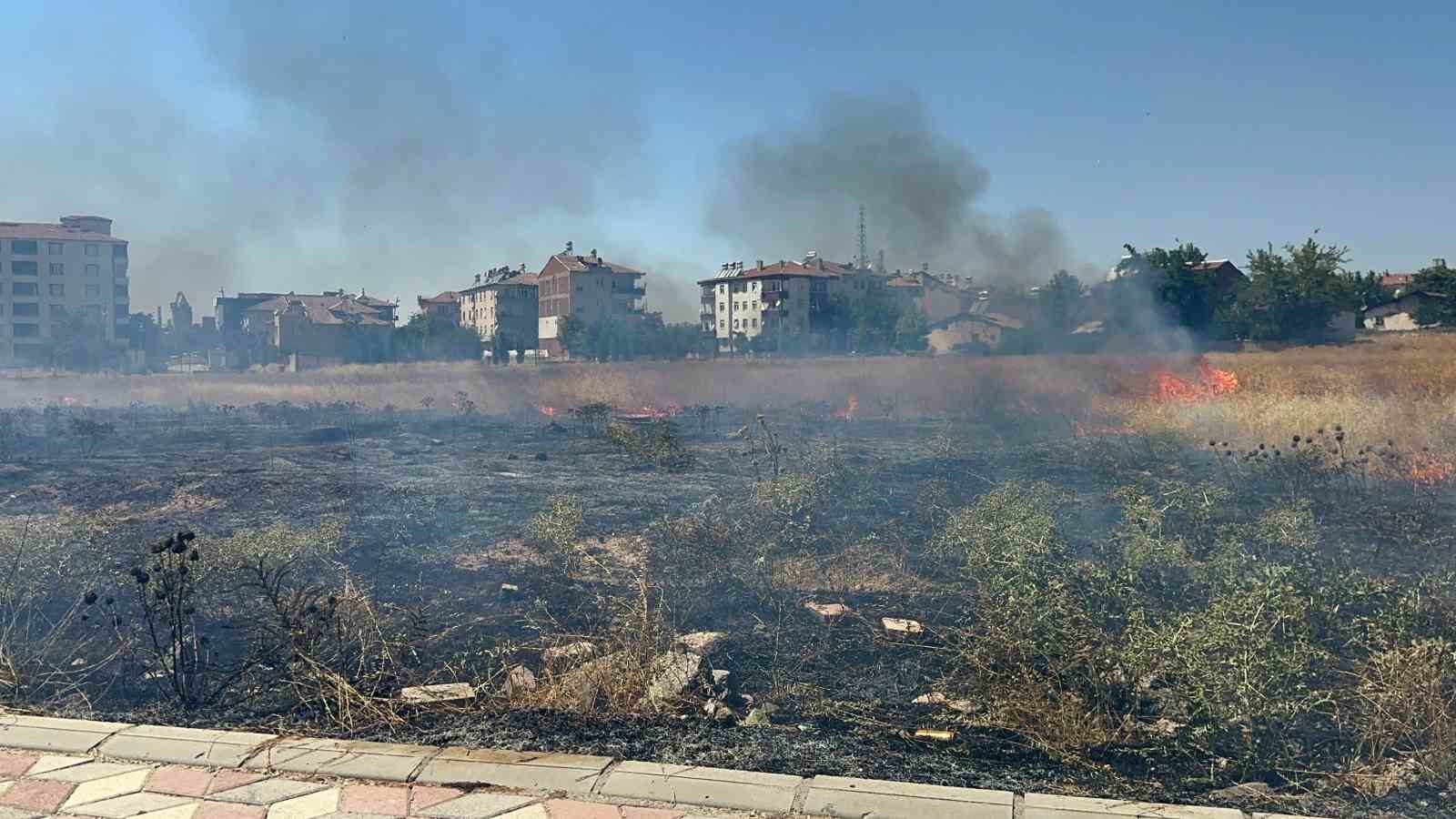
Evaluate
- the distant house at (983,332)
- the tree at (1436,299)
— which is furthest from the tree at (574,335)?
the tree at (1436,299)

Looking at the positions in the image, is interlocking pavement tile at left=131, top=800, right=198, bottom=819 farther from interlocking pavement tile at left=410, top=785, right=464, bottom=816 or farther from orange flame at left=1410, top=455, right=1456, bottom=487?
orange flame at left=1410, top=455, right=1456, bottom=487

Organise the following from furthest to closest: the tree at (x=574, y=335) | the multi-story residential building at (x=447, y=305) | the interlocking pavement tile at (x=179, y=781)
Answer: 1. the multi-story residential building at (x=447, y=305)
2. the tree at (x=574, y=335)
3. the interlocking pavement tile at (x=179, y=781)

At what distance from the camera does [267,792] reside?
132 inches

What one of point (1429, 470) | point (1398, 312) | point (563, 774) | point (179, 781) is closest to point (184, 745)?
point (179, 781)

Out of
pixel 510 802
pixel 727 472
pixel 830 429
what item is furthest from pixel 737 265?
pixel 510 802

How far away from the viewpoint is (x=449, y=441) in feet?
57.1

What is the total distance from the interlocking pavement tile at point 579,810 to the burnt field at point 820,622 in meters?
0.48

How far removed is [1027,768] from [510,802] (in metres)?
1.80

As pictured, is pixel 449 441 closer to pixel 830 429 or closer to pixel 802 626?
pixel 830 429

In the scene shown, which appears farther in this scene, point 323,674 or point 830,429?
point 830,429

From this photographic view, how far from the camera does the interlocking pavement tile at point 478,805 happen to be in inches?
126

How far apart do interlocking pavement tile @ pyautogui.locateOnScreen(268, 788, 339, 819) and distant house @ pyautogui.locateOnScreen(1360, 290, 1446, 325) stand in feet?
152

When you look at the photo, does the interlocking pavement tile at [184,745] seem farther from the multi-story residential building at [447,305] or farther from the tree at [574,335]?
the multi-story residential building at [447,305]

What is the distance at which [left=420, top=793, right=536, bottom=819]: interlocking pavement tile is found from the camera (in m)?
3.19
